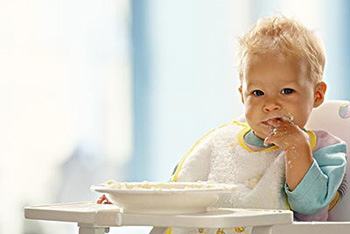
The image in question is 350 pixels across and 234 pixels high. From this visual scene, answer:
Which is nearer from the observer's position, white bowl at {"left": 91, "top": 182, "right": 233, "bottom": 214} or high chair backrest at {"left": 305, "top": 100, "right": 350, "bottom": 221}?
white bowl at {"left": 91, "top": 182, "right": 233, "bottom": 214}

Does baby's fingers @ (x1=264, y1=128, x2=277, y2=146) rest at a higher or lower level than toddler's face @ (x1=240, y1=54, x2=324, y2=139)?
lower

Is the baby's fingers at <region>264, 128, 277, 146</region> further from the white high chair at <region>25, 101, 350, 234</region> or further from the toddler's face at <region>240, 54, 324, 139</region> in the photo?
the white high chair at <region>25, 101, 350, 234</region>

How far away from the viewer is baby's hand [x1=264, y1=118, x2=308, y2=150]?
4.48 feet

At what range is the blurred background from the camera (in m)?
2.63

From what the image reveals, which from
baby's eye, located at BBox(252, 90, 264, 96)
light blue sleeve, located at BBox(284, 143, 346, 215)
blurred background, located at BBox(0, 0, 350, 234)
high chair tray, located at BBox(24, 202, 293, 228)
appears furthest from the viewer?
blurred background, located at BBox(0, 0, 350, 234)

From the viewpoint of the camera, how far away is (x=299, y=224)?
1.11m

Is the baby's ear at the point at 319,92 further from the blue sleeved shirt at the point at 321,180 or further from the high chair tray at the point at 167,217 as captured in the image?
the high chair tray at the point at 167,217

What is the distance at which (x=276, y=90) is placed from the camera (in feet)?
4.71

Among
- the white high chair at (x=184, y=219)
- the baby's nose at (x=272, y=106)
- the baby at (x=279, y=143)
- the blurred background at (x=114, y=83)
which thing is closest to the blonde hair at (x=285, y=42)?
the baby at (x=279, y=143)

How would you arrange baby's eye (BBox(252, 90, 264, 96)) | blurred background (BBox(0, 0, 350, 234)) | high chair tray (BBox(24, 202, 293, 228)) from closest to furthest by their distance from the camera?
high chair tray (BBox(24, 202, 293, 228))
baby's eye (BBox(252, 90, 264, 96))
blurred background (BBox(0, 0, 350, 234))

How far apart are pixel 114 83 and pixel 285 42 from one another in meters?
1.42

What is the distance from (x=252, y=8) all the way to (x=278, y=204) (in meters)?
1.54

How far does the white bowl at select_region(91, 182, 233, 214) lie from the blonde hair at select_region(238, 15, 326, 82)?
0.45 m

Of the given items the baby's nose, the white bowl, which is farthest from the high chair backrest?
the white bowl
